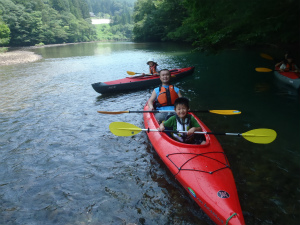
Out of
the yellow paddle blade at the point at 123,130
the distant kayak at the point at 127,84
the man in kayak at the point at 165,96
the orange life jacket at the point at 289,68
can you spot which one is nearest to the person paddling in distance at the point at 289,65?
the orange life jacket at the point at 289,68

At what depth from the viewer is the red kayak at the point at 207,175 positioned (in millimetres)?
2467

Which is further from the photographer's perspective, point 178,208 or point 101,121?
point 101,121

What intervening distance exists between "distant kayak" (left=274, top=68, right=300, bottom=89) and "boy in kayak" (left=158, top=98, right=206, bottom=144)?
545cm

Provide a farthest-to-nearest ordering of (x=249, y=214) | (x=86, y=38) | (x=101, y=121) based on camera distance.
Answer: (x=86, y=38) → (x=101, y=121) → (x=249, y=214)

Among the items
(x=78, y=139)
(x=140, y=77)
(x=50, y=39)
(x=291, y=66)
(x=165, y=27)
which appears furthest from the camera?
(x=50, y=39)

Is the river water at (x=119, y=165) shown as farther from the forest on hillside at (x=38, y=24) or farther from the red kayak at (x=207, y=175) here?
the forest on hillside at (x=38, y=24)

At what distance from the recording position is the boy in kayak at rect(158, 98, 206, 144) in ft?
11.9

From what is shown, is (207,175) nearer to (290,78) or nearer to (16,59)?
(290,78)

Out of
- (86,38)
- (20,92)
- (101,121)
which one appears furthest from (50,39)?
→ (101,121)

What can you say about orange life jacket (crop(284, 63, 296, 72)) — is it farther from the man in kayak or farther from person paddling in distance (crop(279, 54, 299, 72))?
the man in kayak

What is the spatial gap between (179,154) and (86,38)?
76373 mm

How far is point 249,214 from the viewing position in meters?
2.84

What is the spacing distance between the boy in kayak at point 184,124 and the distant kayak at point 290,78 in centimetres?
545

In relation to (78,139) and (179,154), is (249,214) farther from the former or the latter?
(78,139)
